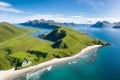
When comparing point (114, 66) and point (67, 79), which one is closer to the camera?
point (67, 79)

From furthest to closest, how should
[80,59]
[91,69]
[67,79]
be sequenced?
[80,59] → [91,69] → [67,79]

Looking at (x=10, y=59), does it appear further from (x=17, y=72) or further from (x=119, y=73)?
(x=119, y=73)

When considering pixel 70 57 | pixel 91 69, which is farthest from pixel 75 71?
pixel 70 57

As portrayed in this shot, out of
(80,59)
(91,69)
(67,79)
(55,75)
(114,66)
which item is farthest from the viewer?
(80,59)

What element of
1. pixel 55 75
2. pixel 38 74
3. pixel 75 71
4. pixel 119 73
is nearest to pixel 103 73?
pixel 119 73

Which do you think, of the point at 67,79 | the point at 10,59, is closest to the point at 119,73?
the point at 67,79

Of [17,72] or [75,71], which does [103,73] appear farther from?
[17,72]

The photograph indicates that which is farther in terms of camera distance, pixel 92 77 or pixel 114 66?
pixel 114 66

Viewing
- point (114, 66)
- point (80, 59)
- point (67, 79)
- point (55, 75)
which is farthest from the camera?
point (80, 59)

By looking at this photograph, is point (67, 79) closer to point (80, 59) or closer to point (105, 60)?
point (80, 59)
